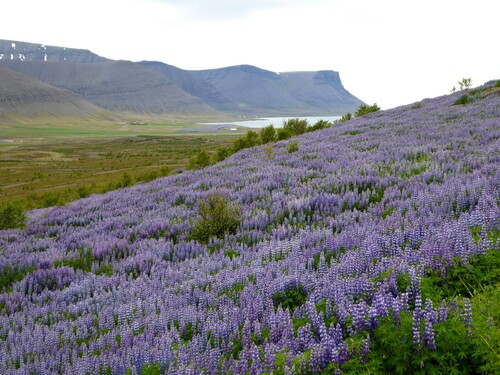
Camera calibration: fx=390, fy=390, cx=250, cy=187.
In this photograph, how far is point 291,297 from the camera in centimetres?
430

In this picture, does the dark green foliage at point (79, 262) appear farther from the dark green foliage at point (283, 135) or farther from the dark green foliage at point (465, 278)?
the dark green foliage at point (283, 135)

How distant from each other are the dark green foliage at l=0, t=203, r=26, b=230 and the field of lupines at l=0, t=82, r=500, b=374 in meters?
2.84

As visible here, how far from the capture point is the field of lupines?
3088mm

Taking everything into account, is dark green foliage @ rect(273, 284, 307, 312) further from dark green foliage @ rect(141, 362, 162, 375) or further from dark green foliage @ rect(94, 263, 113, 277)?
dark green foliage @ rect(94, 263, 113, 277)

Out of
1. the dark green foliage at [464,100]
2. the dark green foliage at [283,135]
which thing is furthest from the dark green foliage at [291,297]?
the dark green foliage at [283,135]

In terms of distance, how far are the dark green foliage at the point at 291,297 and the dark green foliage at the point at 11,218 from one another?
11.4m

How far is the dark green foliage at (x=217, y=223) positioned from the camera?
761 cm

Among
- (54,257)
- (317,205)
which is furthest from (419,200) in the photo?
(54,257)

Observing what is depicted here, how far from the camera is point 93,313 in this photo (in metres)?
5.10

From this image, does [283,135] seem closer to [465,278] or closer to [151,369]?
[465,278]

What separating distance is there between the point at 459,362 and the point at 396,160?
8.91 m

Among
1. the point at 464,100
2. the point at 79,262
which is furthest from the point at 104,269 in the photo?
the point at 464,100

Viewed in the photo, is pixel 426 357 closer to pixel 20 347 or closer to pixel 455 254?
pixel 455 254

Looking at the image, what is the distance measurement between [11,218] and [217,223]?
9.11 m
